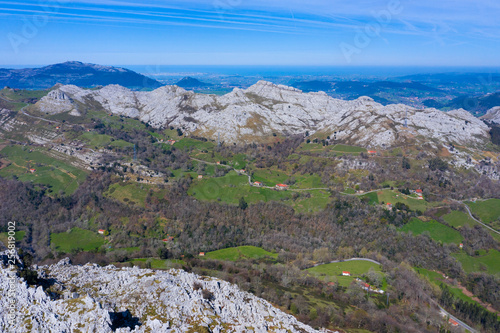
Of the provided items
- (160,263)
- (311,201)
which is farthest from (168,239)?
(311,201)

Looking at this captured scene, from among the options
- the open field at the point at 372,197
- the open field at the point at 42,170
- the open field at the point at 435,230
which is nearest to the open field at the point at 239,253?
the open field at the point at 372,197

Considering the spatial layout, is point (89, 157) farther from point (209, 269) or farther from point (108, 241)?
point (209, 269)

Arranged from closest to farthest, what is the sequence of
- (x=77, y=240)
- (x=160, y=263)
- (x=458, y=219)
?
(x=160, y=263) → (x=77, y=240) → (x=458, y=219)

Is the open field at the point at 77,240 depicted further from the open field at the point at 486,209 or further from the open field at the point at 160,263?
the open field at the point at 486,209

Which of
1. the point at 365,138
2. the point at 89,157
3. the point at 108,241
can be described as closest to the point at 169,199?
the point at 108,241

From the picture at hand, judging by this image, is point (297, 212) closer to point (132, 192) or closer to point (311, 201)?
point (311, 201)

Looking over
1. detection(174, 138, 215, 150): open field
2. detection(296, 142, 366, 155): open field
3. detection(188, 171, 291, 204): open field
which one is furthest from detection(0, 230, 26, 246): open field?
detection(296, 142, 366, 155): open field
